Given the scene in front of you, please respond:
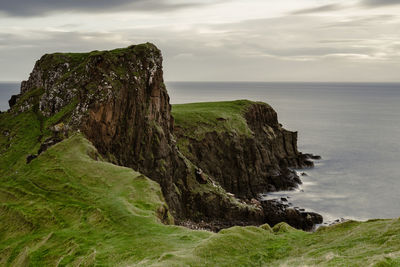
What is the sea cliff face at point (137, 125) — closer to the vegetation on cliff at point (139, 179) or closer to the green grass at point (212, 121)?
the vegetation on cliff at point (139, 179)

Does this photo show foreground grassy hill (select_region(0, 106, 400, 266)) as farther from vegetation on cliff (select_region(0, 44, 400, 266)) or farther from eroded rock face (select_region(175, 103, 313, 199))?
eroded rock face (select_region(175, 103, 313, 199))

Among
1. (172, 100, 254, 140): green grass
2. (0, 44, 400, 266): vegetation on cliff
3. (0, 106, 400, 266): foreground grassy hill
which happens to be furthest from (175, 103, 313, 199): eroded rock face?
(0, 106, 400, 266): foreground grassy hill

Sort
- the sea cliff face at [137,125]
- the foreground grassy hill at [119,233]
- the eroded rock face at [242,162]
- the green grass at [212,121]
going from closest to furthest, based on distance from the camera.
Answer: the foreground grassy hill at [119,233]
the sea cliff face at [137,125]
the eroded rock face at [242,162]
the green grass at [212,121]

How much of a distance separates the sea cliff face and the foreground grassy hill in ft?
37.2

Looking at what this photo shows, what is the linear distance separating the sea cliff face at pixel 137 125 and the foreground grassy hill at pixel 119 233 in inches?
447

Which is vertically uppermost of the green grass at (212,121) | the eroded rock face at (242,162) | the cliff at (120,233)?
the green grass at (212,121)

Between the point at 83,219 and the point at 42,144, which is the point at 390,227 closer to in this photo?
the point at 83,219

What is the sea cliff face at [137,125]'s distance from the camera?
72.1m

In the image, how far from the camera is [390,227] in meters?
28.1

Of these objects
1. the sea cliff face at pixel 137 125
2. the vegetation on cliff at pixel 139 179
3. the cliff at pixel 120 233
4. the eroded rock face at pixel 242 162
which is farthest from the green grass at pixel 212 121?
the cliff at pixel 120 233

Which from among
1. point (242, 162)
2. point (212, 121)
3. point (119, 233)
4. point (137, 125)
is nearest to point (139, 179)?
point (119, 233)

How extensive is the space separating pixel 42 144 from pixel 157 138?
23.7 metres

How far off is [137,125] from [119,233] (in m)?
43.1

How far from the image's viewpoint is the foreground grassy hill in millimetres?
26344
